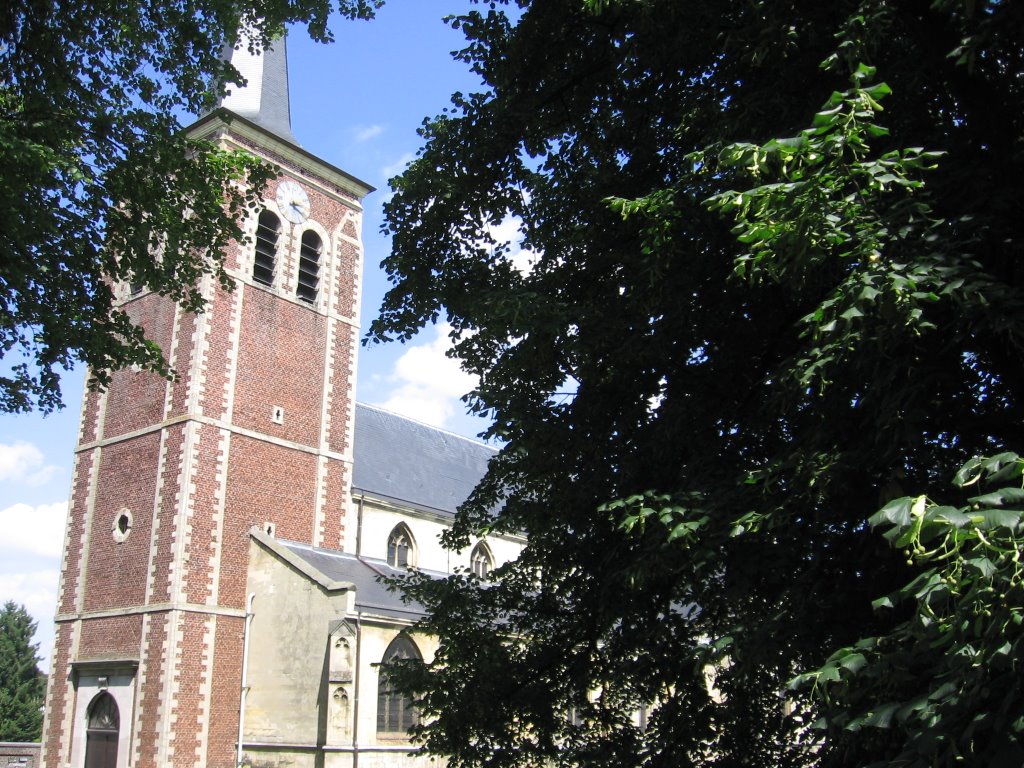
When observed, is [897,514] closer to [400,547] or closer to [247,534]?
[247,534]

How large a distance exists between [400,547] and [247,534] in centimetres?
573

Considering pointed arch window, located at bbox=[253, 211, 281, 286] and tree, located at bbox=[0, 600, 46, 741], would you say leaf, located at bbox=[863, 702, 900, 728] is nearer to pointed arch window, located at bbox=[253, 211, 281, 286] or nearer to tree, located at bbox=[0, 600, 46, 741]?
pointed arch window, located at bbox=[253, 211, 281, 286]

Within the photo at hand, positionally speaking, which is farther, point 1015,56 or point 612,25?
point 612,25

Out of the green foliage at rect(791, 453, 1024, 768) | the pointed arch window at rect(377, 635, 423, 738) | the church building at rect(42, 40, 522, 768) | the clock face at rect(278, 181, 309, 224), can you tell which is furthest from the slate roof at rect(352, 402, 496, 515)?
the green foliage at rect(791, 453, 1024, 768)

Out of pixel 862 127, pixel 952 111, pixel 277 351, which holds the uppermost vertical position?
pixel 277 351

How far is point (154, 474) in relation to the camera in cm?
2097

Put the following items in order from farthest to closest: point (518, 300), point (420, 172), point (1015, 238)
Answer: point (420, 172) → point (518, 300) → point (1015, 238)

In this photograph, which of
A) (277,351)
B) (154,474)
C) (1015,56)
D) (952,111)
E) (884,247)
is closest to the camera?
(884,247)

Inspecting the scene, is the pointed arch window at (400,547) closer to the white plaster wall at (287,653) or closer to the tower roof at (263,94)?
the white plaster wall at (287,653)

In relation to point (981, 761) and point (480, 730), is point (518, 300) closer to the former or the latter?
point (480, 730)

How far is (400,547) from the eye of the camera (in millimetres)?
25938

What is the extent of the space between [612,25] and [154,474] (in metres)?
16.5

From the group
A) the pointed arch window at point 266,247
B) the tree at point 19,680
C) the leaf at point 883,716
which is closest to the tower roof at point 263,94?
the pointed arch window at point 266,247

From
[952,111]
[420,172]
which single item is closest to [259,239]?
[420,172]
